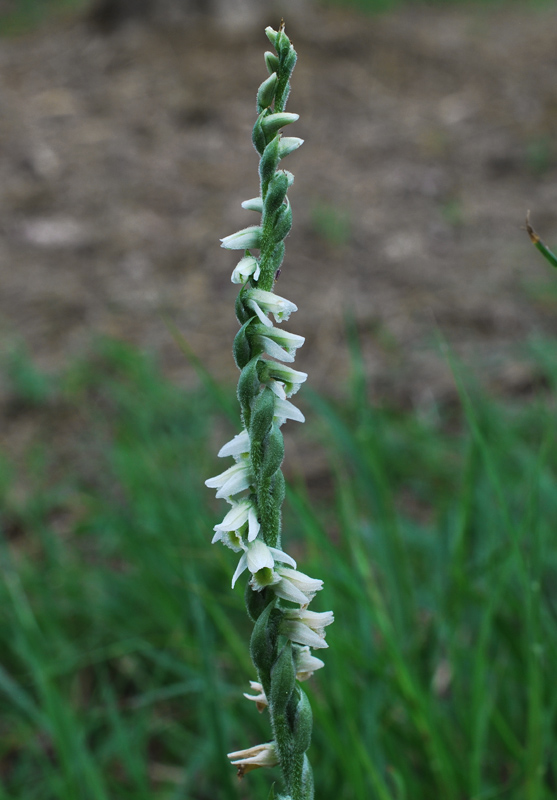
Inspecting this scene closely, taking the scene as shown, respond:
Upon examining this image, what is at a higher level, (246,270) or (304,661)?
(246,270)

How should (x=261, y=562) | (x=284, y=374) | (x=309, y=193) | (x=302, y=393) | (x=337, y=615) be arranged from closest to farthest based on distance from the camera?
(x=261, y=562) < (x=284, y=374) < (x=337, y=615) < (x=302, y=393) < (x=309, y=193)

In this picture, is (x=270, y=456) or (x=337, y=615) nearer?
(x=270, y=456)

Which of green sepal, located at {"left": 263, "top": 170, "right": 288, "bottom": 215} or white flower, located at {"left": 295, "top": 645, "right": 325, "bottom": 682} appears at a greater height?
green sepal, located at {"left": 263, "top": 170, "right": 288, "bottom": 215}

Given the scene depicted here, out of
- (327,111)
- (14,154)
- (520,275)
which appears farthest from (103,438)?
(327,111)

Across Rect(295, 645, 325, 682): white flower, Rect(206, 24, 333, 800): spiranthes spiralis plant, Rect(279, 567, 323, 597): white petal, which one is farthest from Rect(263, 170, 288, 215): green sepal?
Rect(295, 645, 325, 682): white flower

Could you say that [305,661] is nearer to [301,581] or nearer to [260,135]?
[301,581]

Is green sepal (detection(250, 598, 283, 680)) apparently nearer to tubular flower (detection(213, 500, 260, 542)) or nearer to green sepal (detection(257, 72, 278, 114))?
tubular flower (detection(213, 500, 260, 542))

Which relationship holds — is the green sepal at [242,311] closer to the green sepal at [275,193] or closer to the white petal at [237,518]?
the green sepal at [275,193]

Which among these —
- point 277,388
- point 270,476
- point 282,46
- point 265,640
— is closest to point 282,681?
point 265,640
